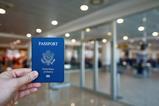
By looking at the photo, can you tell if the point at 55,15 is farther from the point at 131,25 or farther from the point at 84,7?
the point at 131,25

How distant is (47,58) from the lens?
120 centimetres

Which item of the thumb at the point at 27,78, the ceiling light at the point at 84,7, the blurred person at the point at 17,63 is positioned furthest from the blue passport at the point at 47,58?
the blurred person at the point at 17,63

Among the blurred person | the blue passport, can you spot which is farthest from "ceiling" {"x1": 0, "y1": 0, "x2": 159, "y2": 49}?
the blurred person

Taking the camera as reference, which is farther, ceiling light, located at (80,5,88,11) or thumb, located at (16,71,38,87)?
ceiling light, located at (80,5,88,11)

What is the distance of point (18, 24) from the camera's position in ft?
24.8

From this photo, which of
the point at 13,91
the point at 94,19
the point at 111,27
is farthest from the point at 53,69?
the point at 94,19

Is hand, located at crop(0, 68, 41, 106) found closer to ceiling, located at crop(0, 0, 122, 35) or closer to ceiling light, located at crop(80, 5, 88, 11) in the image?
ceiling, located at crop(0, 0, 122, 35)

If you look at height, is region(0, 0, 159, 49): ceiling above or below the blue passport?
above

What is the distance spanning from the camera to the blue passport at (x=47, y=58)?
119 centimetres

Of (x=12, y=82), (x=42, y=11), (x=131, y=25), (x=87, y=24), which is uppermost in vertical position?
(x=42, y=11)

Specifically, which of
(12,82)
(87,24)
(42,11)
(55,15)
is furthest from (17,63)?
(12,82)

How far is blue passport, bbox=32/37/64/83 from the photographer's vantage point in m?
1.19

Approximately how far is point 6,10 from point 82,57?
393 cm

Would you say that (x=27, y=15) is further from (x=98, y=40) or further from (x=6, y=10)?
(x=98, y=40)
